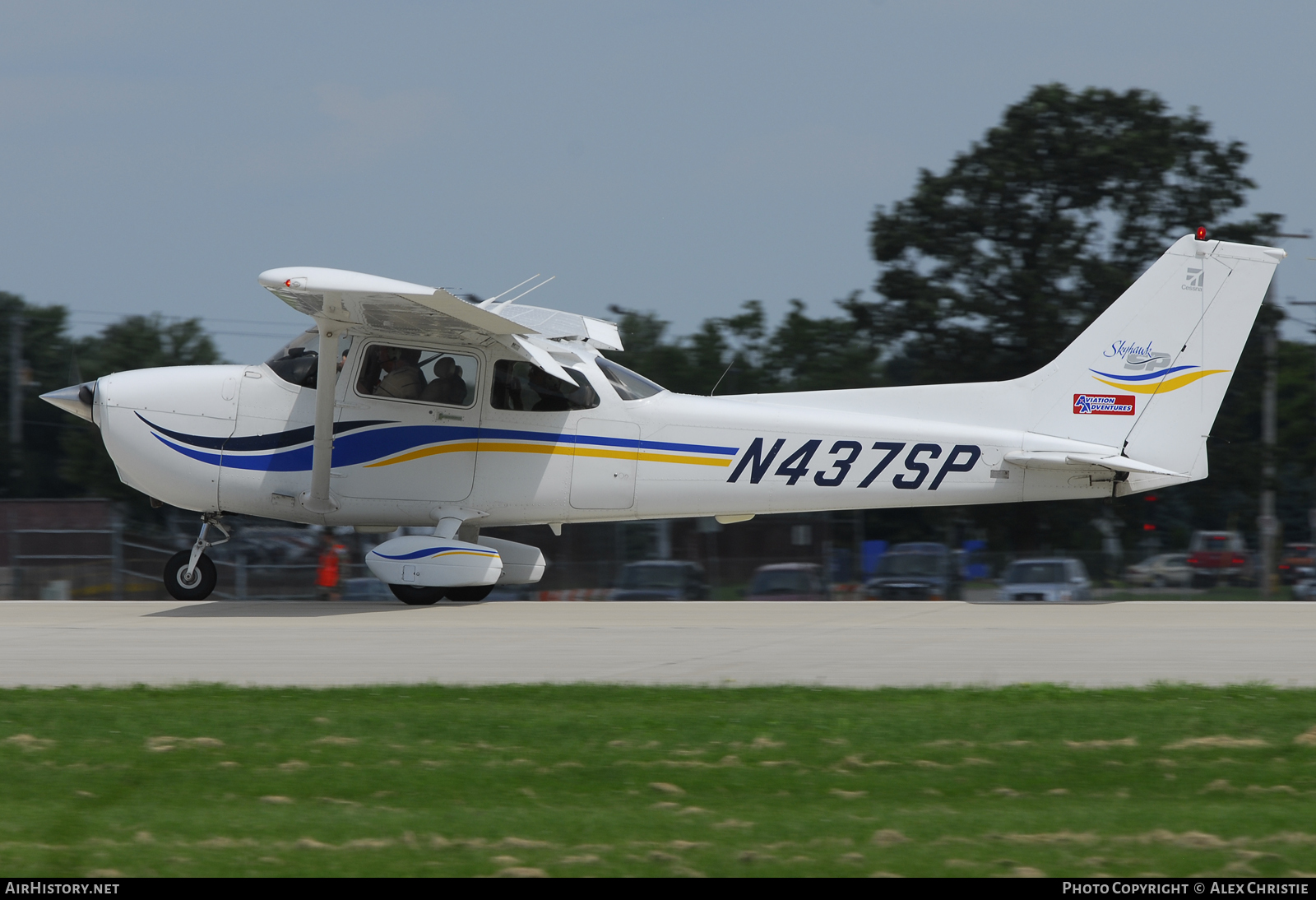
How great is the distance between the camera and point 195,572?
13.5 metres

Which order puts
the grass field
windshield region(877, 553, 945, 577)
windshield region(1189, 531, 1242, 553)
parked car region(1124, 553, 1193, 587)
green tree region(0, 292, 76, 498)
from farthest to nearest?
green tree region(0, 292, 76, 498)
windshield region(1189, 531, 1242, 553)
parked car region(1124, 553, 1193, 587)
windshield region(877, 553, 945, 577)
the grass field

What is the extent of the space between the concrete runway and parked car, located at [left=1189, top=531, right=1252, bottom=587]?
1107cm

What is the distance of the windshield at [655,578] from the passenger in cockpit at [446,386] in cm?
648

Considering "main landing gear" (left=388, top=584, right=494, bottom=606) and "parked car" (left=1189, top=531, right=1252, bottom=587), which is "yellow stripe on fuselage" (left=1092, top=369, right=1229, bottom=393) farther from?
"parked car" (left=1189, top=531, right=1252, bottom=587)

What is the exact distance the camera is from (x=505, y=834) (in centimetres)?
491

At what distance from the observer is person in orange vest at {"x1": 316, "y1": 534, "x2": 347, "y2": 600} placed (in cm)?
1836

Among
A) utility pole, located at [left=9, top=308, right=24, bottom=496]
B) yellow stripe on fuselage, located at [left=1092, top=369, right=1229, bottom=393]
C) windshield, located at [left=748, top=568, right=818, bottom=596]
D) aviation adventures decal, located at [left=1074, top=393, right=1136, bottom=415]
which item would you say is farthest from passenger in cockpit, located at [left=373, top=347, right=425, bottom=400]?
utility pole, located at [left=9, top=308, right=24, bottom=496]

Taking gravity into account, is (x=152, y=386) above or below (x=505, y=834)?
above

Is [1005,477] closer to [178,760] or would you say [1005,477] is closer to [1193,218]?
[178,760]

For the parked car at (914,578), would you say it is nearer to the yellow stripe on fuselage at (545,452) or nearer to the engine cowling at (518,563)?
the yellow stripe on fuselage at (545,452)

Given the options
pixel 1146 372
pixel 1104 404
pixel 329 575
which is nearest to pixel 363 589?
pixel 329 575

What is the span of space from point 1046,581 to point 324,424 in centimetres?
1153
